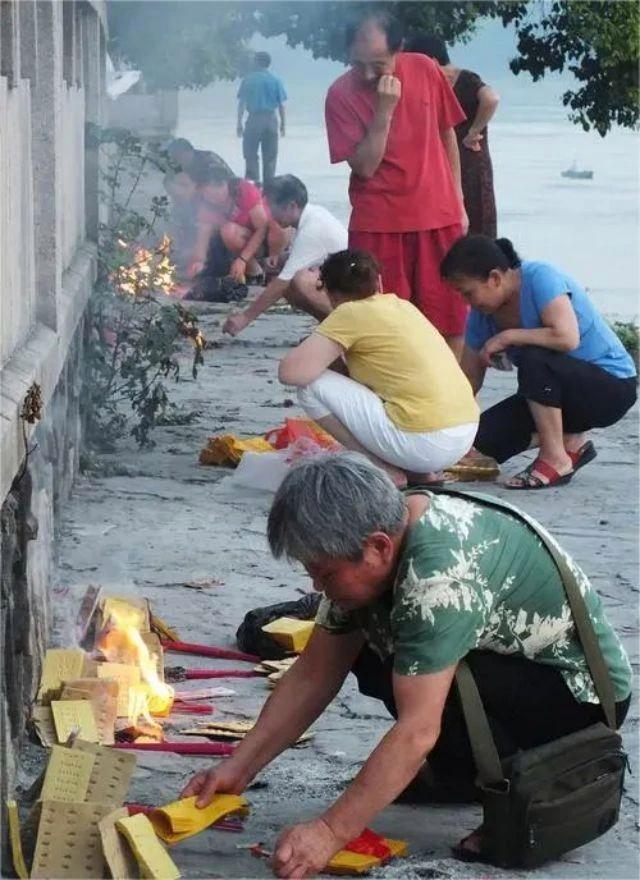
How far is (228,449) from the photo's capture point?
8.09 m

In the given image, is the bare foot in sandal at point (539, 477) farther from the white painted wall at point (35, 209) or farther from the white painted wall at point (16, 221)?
the white painted wall at point (16, 221)

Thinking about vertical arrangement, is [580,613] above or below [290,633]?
above

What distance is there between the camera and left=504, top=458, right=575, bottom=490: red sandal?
791 centimetres

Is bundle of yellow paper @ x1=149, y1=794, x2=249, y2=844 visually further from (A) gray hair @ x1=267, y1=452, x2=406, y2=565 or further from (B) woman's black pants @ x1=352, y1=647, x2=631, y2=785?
(A) gray hair @ x1=267, y1=452, x2=406, y2=565

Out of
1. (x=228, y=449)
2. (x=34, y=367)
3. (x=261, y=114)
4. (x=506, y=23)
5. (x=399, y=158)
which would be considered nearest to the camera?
(x=34, y=367)

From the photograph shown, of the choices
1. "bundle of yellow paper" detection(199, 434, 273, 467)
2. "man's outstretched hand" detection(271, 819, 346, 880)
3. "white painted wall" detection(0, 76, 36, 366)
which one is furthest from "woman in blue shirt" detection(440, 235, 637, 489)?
"man's outstretched hand" detection(271, 819, 346, 880)

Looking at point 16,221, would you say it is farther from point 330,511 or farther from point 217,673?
point 330,511

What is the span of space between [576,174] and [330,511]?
24788 mm

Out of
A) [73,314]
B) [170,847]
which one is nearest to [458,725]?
[170,847]

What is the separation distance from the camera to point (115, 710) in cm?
463

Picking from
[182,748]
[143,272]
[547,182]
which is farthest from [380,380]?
[547,182]

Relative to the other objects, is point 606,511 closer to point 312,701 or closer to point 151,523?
point 151,523

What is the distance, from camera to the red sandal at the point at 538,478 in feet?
26.0

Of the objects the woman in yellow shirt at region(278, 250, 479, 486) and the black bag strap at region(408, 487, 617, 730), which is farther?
the woman in yellow shirt at region(278, 250, 479, 486)
